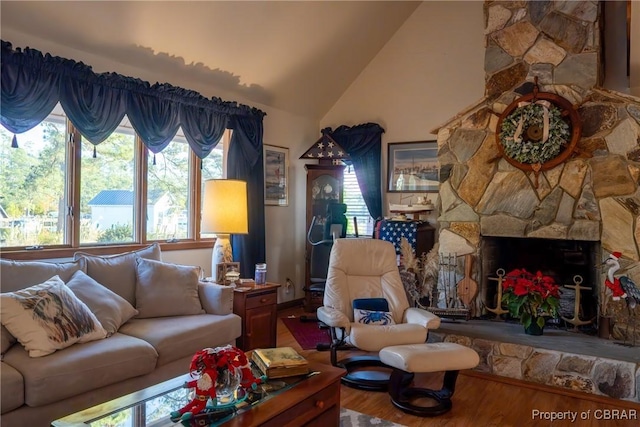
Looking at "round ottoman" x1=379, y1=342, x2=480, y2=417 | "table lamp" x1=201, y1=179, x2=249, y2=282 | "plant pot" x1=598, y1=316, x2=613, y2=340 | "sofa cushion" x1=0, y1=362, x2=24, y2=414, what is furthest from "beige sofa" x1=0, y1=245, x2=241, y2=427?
"plant pot" x1=598, y1=316, x2=613, y2=340

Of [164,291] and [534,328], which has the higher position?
[164,291]

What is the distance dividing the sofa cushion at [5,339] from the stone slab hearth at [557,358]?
3.03m

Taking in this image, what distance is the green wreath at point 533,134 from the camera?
3.67 metres

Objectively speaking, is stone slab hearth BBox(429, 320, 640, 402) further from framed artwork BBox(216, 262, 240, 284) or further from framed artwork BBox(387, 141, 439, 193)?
framed artwork BBox(387, 141, 439, 193)

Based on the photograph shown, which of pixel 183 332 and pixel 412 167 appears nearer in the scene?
pixel 183 332

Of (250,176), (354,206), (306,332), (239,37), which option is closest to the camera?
(239,37)

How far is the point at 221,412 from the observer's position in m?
1.76

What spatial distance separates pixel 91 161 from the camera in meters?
3.59

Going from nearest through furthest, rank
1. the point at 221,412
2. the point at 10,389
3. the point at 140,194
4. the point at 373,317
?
the point at 221,412 → the point at 10,389 → the point at 373,317 → the point at 140,194

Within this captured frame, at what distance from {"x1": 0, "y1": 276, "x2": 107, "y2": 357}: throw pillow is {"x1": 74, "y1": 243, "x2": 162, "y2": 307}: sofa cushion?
0.40 m

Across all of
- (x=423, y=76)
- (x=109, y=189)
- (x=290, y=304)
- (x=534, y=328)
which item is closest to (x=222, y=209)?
(x=109, y=189)

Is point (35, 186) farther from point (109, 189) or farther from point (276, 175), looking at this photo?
point (276, 175)

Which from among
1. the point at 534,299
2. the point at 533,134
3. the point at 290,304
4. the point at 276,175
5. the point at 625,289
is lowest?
the point at 290,304

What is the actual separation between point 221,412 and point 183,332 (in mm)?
1187
